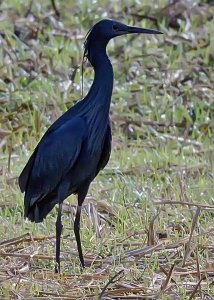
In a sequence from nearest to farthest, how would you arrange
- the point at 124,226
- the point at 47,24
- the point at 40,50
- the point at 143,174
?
the point at 124,226, the point at 143,174, the point at 40,50, the point at 47,24

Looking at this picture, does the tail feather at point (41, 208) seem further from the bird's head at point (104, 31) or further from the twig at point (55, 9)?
the twig at point (55, 9)

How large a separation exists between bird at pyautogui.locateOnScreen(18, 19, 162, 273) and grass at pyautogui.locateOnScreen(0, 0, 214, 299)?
290 mm

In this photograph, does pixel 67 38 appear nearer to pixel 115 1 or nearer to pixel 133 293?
pixel 115 1

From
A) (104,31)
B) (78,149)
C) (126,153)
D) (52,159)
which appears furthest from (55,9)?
(78,149)

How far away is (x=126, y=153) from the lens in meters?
9.18

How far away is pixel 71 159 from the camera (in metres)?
6.35

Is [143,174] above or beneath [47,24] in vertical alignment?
beneath

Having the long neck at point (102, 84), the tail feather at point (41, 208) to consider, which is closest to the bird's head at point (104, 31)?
the long neck at point (102, 84)

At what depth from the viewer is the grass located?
20.1 feet

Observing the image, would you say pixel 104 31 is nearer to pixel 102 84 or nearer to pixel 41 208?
pixel 102 84

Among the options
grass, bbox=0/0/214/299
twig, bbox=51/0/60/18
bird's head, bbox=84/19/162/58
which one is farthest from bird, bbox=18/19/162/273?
twig, bbox=51/0/60/18

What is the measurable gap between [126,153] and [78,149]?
2853mm

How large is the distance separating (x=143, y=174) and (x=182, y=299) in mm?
2986

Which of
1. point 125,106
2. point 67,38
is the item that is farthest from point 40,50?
point 125,106
